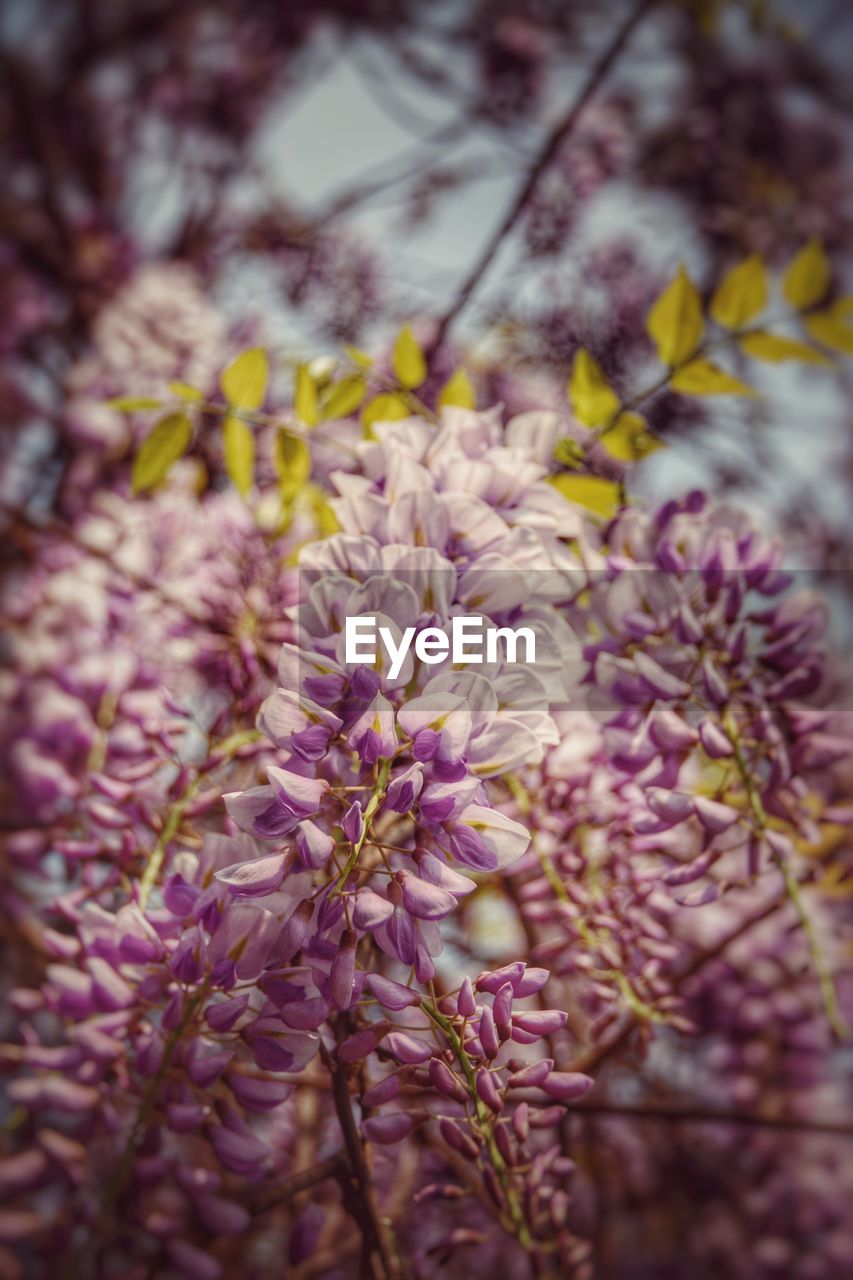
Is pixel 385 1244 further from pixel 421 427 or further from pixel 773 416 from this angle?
pixel 773 416

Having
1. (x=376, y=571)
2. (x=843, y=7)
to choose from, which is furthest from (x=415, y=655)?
(x=843, y=7)

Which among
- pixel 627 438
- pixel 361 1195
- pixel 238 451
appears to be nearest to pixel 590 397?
pixel 627 438

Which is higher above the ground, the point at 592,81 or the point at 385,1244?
the point at 592,81

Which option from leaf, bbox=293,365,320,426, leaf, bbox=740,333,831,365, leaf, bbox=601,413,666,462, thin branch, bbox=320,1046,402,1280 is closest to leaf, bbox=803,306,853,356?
leaf, bbox=740,333,831,365

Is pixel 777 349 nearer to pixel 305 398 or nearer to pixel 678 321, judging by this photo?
pixel 678 321

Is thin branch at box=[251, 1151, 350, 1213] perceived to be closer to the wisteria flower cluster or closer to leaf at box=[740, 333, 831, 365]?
the wisteria flower cluster
